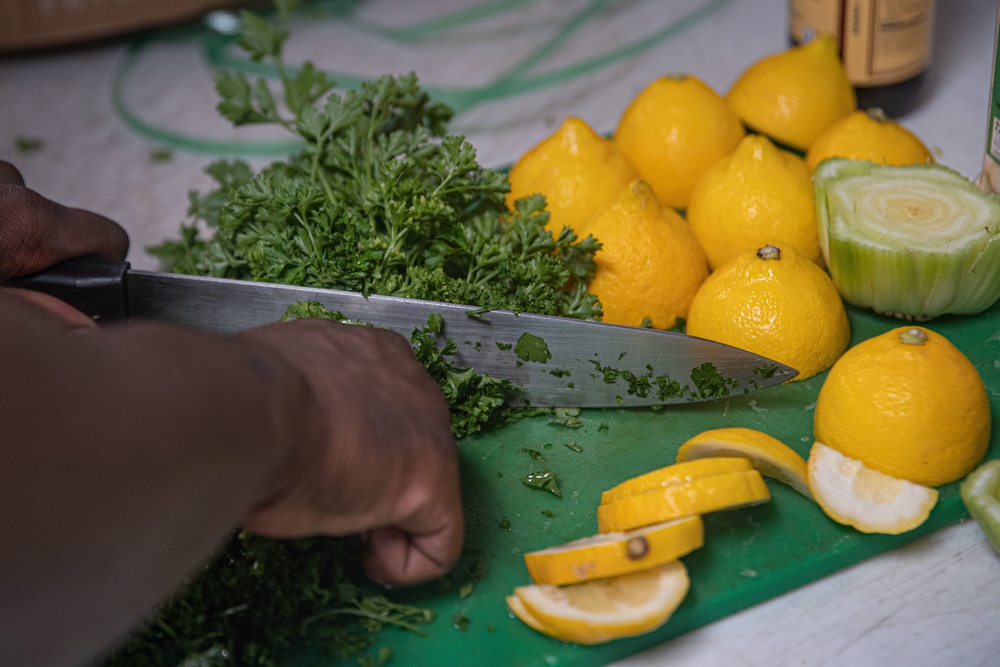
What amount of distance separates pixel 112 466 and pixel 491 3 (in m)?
3.46

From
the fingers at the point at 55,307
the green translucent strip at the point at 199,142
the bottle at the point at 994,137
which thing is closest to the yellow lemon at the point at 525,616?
the fingers at the point at 55,307

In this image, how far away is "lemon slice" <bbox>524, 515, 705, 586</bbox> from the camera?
1283 millimetres

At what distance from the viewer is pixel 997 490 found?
1.42 metres

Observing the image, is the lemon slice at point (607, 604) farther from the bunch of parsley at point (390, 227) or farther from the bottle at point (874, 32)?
the bottle at point (874, 32)

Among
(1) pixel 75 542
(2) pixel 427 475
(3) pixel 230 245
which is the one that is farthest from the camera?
(3) pixel 230 245

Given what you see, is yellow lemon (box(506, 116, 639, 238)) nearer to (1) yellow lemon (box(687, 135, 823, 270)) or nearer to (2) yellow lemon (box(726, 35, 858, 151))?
(1) yellow lemon (box(687, 135, 823, 270))

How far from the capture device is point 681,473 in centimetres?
138

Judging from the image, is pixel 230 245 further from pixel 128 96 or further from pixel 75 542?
pixel 128 96

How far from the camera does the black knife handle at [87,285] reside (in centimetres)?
168

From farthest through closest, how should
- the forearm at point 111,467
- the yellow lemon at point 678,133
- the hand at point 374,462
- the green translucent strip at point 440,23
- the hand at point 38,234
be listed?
the green translucent strip at point 440,23 < the yellow lemon at point 678,133 < the hand at point 38,234 < the hand at point 374,462 < the forearm at point 111,467

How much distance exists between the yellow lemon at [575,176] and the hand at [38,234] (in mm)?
870

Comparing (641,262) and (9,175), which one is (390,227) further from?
(9,175)

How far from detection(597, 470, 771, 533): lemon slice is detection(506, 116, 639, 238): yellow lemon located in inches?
31.2

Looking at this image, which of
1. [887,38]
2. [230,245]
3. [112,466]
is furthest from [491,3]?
[112,466]
